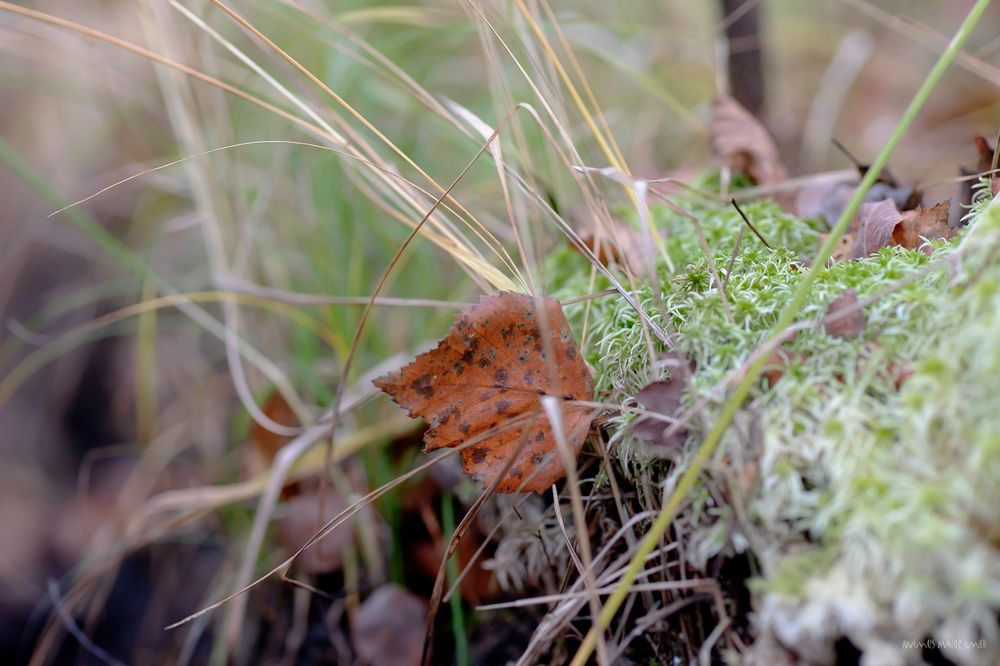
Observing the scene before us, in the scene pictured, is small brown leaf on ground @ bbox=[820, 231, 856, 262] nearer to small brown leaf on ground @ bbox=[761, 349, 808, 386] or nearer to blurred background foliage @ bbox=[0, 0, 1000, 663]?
blurred background foliage @ bbox=[0, 0, 1000, 663]

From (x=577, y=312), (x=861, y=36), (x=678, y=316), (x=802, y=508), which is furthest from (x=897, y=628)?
(x=861, y=36)

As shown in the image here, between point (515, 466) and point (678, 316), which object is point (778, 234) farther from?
point (515, 466)

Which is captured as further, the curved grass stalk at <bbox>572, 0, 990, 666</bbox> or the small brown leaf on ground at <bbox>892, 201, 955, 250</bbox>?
the small brown leaf on ground at <bbox>892, 201, 955, 250</bbox>

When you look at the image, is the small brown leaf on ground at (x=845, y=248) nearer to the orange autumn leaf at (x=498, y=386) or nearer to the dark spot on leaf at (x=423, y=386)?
the orange autumn leaf at (x=498, y=386)

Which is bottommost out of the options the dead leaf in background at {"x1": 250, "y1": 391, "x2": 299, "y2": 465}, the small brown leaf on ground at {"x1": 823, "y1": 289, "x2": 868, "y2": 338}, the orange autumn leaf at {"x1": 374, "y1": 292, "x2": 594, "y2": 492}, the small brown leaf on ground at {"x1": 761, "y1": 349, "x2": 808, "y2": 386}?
the dead leaf in background at {"x1": 250, "y1": 391, "x2": 299, "y2": 465}

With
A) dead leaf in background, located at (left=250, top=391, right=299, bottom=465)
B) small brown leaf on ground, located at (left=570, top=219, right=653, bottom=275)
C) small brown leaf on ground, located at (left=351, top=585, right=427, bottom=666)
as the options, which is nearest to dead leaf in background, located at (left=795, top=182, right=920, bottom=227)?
small brown leaf on ground, located at (left=570, top=219, right=653, bottom=275)

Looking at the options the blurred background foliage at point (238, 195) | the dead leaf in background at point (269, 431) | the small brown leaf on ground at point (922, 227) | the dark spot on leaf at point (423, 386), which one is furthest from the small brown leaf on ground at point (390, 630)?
the small brown leaf on ground at point (922, 227)

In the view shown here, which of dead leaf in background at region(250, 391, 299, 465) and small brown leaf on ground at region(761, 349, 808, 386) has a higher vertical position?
small brown leaf on ground at region(761, 349, 808, 386)
